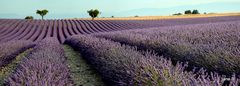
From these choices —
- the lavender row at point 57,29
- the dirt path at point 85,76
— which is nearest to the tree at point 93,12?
the lavender row at point 57,29

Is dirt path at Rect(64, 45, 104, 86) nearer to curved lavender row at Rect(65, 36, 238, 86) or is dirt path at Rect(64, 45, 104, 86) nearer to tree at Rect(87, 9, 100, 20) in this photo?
curved lavender row at Rect(65, 36, 238, 86)

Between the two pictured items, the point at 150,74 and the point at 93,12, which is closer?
the point at 150,74

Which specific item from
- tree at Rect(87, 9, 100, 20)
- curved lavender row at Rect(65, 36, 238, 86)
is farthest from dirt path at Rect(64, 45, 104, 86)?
tree at Rect(87, 9, 100, 20)

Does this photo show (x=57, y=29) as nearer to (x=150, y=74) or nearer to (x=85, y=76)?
(x=85, y=76)

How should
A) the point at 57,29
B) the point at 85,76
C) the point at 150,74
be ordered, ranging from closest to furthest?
the point at 150,74 < the point at 85,76 < the point at 57,29

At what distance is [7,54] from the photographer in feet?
30.9

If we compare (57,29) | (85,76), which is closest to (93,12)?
(57,29)

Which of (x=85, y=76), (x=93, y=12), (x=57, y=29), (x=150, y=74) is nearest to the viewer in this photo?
(x=150, y=74)

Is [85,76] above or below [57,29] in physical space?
above

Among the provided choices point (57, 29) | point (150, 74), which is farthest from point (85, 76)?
point (57, 29)

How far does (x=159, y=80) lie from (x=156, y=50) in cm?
388

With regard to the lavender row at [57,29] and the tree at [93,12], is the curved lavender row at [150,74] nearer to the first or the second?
the lavender row at [57,29]

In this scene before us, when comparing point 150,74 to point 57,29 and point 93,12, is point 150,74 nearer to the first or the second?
point 57,29

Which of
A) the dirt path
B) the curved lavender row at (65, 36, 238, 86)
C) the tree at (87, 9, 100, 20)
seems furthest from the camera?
Result: the tree at (87, 9, 100, 20)
